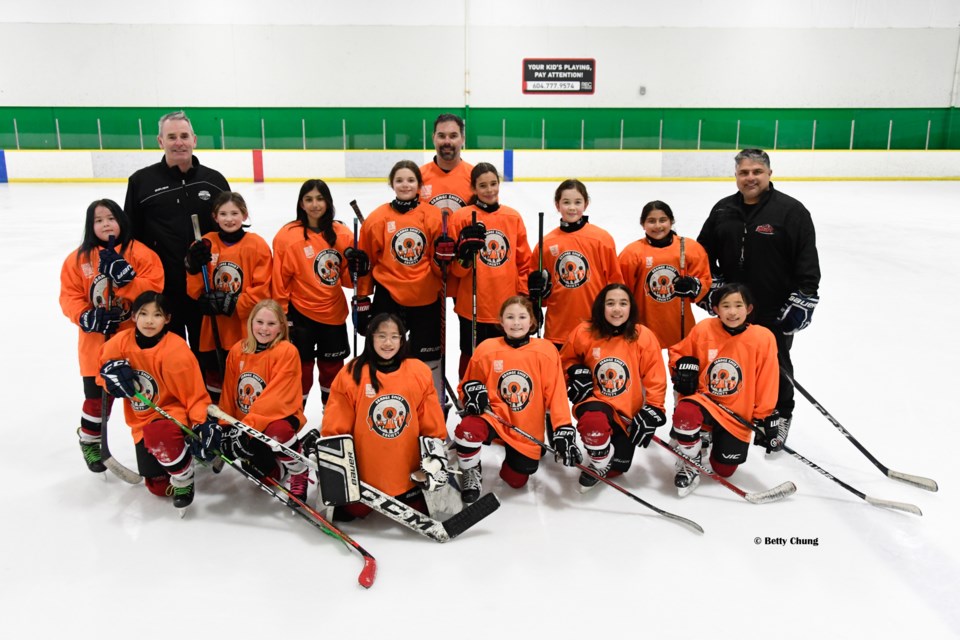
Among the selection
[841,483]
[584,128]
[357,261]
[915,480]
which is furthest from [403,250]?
[584,128]

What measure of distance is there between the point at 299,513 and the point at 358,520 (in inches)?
7.9

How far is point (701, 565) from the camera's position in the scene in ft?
7.52

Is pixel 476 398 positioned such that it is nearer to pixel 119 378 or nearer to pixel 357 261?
pixel 357 261

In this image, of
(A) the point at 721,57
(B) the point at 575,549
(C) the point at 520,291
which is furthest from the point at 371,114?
(B) the point at 575,549

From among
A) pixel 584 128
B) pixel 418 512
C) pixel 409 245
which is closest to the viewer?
pixel 418 512

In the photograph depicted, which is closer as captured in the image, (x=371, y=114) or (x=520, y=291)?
(x=520, y=291)

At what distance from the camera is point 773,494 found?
2705 mm

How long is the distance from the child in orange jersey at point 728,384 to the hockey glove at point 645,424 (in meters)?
0.09

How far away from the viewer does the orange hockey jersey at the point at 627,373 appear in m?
2.83

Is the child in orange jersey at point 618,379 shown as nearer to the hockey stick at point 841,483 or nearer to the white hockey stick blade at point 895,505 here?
the hockey stick at point 841,483

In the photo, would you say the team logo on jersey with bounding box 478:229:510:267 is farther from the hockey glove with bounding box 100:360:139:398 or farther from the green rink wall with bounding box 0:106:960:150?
the green rink wall with bounding box 0:106:960:150

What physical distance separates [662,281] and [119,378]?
2173mm

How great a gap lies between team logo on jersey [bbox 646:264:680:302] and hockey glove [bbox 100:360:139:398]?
6.87 ft

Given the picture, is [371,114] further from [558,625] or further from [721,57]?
[558,625]
